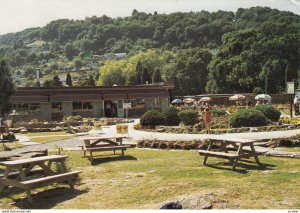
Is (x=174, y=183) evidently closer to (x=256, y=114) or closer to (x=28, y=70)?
(x=256, y=114)

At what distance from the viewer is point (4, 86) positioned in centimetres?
1838

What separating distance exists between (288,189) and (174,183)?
2.43m

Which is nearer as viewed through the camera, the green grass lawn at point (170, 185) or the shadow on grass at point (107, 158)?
the green grass lawn at point (170, 185)

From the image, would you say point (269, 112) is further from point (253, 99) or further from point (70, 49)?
point (70, 49)

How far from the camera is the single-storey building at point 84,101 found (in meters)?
41.8

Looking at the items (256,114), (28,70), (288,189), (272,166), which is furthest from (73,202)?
(28,70)

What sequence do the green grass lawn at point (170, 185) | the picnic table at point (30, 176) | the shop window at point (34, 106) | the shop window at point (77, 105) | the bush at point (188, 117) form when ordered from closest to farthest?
the green grass lawn at point (170, 185)
the picnic table at point (30, 176)
the bush at point (188, 117)
the shop window at point (34, 106)
the shop window at point (77, 105)

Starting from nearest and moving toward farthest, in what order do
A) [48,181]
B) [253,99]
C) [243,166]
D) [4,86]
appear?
[48,181]
[243,166]
[4,86]
[253,99]

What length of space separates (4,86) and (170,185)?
11.4 m

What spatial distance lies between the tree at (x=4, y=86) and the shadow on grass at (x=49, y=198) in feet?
31.2

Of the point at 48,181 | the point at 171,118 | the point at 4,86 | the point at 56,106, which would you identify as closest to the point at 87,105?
the point at 56,106

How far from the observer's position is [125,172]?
11.4m

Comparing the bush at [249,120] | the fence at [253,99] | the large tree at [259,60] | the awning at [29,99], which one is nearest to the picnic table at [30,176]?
the bush at [249,120]

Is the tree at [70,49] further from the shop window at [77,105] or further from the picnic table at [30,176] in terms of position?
the picnic table at [30,176]
